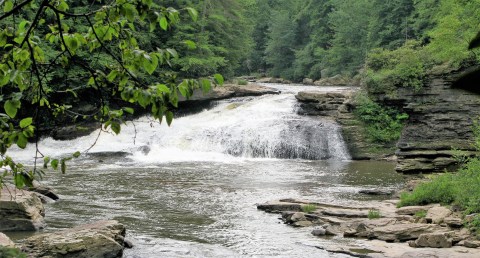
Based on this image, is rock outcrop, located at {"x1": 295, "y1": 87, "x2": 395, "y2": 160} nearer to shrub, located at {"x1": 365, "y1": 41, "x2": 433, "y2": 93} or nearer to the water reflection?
the water reflection

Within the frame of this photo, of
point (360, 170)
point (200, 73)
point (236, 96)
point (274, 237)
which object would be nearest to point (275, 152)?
point (360, 170)

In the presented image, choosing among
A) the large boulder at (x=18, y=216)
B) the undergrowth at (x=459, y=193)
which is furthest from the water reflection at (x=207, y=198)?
the undergrowth at (x=459, y=193)

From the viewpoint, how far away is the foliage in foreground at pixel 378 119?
81.2 ft

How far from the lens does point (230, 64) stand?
39469 mm

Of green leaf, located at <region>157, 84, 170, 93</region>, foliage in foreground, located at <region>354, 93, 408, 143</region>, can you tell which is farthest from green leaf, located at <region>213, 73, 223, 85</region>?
foliage in foreground, located at <region>354, 93, 408, 143</region>

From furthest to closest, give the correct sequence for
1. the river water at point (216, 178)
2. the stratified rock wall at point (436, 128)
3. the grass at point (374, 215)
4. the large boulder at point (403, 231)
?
the stratified rock wall at point (436, 128), the grass at point (374, 215), the river water at point (216, 178), the large boulder at point (403, 231)

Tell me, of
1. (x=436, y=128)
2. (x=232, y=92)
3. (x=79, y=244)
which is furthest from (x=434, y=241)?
(x=232, y=92)

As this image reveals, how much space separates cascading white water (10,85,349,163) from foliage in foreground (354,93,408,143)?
138 cm

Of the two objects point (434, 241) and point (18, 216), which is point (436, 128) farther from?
point (18, 216)

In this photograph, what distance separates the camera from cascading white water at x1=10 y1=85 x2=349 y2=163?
24688 millimetres

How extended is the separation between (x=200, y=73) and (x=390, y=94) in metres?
15.1

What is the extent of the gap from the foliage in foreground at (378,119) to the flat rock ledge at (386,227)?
1143cm

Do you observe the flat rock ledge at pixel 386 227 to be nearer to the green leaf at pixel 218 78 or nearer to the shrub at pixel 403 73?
the green leaf at pixel 218 78

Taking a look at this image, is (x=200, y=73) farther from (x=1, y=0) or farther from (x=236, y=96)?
(x=1, y=0)
